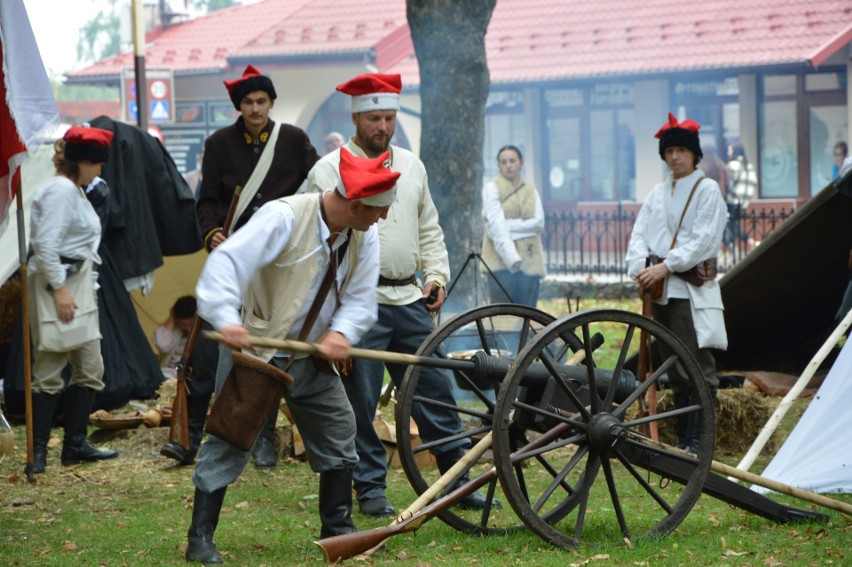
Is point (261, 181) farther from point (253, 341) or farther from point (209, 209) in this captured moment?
point (253, 341)

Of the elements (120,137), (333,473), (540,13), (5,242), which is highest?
(540,13)

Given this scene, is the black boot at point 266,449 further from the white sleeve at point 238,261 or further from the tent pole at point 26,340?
the white sleeve at point 238,261

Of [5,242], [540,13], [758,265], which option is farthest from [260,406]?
[540,13]

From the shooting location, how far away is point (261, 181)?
6898mm

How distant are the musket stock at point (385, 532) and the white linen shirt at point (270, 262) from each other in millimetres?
728

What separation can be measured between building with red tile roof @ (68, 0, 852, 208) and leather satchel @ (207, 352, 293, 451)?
53.0 feet

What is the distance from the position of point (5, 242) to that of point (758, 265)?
16.4ft

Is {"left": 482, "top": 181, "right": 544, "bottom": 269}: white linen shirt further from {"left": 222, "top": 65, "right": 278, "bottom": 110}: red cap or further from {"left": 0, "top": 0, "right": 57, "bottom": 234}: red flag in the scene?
{"left": 0, "top": 0, "right": 57, "bottom": 234}: red flag

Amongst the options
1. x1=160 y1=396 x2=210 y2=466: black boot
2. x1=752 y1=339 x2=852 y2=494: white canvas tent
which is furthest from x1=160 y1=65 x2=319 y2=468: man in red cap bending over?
x1=752 y1=339 x2=852 y2=494: white canvas tent

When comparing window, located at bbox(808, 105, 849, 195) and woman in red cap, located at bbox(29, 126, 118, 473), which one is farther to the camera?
window, located at bbox(808, 105, 849, 195)

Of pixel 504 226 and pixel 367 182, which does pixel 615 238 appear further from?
pixel 367 182

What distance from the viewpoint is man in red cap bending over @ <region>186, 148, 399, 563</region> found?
4.62 meters

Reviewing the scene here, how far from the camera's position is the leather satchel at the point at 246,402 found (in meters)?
4.74

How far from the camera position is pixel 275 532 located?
5.67 meters
